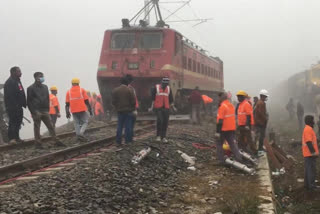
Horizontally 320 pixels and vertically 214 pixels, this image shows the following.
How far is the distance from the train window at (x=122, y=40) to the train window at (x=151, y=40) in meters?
0.41

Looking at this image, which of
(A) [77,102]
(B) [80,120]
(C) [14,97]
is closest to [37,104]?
(C) [14,97]

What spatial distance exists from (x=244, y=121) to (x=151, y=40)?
7.29 m

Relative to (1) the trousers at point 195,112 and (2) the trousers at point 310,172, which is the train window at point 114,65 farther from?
(2) the trousers at point 310,172

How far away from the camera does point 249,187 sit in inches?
259

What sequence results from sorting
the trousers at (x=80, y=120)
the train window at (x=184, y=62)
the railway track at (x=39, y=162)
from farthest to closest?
the train window at (x=184, y=62)
the trousers at (x=80, y=120)
the railway track at (x=39, y=162)

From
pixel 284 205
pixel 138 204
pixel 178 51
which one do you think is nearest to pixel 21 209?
pixel 138 204

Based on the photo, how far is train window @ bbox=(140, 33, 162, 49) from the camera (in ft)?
50.2

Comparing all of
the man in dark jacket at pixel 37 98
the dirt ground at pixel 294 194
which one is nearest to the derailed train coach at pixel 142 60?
the man in dark jacket at pixel 37 98

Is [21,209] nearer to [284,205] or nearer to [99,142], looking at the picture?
[284,205]

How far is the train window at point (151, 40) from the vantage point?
15.3m

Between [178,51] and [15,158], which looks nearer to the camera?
[15,158]

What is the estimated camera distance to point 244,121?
9.26 meters

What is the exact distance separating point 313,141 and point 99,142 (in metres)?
5.22

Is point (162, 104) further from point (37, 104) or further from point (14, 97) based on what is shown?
point (14, 97)
